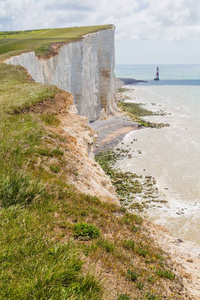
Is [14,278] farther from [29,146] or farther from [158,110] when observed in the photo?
[158,110]

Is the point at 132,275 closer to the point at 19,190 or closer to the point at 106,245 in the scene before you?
the point at 106,245

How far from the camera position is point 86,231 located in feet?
19.5

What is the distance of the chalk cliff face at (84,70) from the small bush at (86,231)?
2116cm

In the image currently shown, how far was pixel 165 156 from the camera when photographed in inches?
1292

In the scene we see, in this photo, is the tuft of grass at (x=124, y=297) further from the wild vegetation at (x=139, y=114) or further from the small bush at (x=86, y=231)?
the wild vegetation at (x=139, y=114)

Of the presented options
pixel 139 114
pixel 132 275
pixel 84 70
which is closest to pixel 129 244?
pixel 132 275

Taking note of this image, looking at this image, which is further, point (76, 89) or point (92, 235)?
point (76, 89)

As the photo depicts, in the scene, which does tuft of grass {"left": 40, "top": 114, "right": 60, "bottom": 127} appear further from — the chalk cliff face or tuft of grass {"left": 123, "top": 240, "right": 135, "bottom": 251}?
the chalk cliff face

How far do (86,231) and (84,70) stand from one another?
36897 millimetres

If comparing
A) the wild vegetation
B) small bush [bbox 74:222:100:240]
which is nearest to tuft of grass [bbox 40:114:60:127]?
small bush [bbox 74:222:100:240]

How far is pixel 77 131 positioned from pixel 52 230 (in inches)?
354

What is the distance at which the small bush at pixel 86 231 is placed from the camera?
230 inches

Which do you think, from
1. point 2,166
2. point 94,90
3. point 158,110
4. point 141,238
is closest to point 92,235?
point 141,238

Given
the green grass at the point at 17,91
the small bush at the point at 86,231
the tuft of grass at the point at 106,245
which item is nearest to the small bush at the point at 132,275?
the tuft of grass at the point at 106,245
